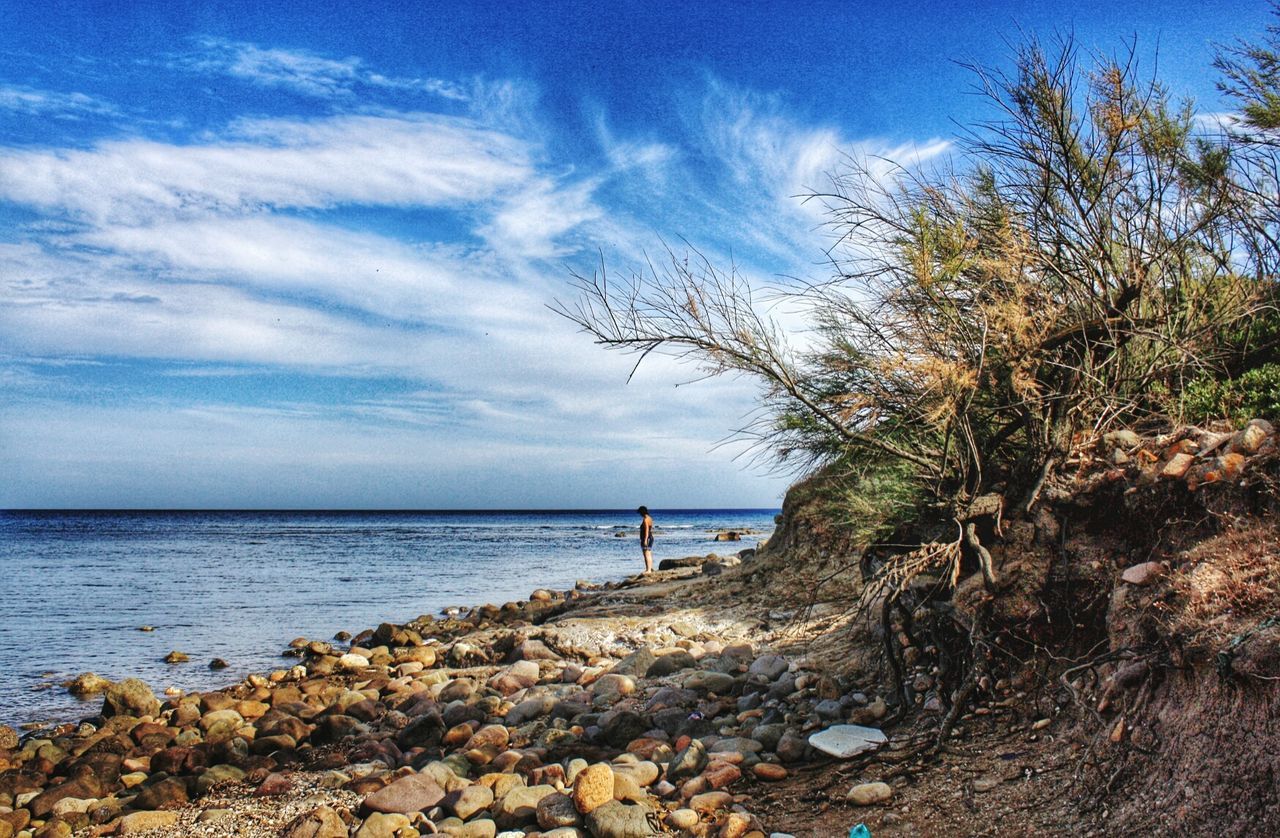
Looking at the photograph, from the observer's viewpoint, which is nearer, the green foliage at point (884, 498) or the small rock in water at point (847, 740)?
the small rock in water at point (847, 740)

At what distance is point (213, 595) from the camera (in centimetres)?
A: 2061

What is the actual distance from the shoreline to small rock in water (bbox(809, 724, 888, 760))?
200 millimetres

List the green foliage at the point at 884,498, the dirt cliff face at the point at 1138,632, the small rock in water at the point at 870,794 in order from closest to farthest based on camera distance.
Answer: the dirt cliff face at the point at 1138,632 < the small rock in water at the point at 870,794 < the green foliage at the point at 884,498

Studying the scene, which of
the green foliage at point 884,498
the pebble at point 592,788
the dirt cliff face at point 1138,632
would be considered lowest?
the pebble at point 592,788

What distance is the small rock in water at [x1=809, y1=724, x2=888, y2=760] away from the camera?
5363mm

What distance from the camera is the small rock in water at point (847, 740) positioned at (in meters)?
5.36

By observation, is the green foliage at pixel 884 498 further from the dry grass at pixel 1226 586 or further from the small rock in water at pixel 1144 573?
the dry grass at pixel 1226 586

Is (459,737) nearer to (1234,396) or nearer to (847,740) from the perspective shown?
(847,740)

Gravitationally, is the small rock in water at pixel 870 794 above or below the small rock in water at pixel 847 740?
below

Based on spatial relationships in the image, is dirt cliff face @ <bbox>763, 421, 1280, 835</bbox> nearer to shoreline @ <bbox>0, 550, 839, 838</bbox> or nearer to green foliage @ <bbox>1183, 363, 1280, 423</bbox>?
green foliage @ <bbox>1183, 363, 1280, 423</bbox>

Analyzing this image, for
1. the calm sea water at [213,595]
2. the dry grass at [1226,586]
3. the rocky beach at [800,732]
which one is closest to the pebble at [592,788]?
the rocky beach at [800,732]

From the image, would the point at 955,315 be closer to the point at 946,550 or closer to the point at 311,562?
the point at 946,550

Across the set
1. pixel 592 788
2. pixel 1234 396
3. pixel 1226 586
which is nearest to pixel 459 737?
pixel 592 788

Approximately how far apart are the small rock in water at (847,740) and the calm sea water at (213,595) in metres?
9.10
